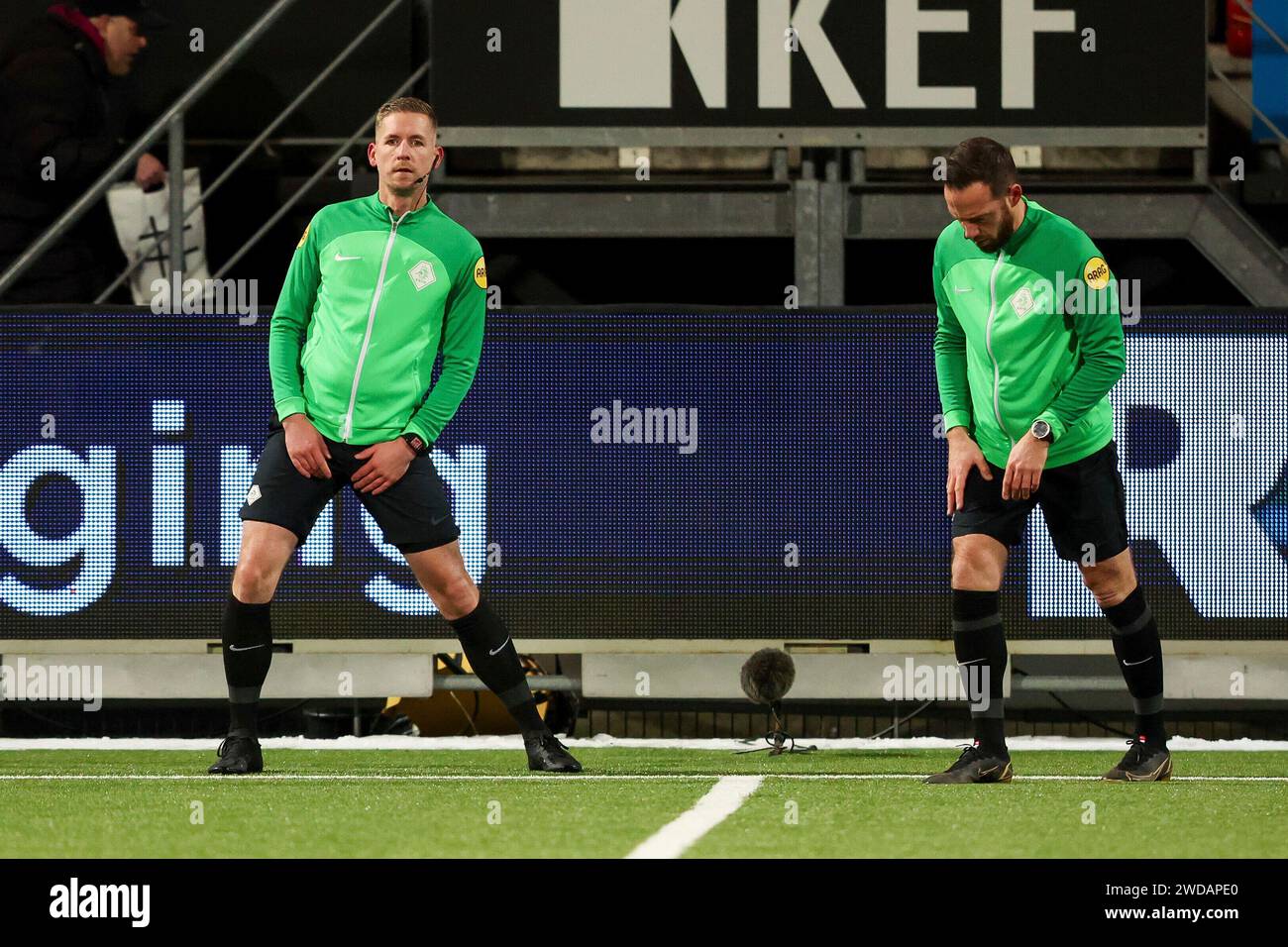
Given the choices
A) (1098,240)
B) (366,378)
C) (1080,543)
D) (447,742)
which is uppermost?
(1098,240)

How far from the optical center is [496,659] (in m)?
7.30

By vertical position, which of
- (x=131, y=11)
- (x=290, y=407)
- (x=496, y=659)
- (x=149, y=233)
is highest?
(x=131, y=11)

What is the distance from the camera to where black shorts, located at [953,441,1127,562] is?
22.2ft

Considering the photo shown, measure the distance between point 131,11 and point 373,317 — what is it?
610 cm

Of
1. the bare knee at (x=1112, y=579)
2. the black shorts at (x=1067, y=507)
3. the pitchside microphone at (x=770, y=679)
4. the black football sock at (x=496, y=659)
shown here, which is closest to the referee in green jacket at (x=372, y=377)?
the black football sock at (x=496, y=659)

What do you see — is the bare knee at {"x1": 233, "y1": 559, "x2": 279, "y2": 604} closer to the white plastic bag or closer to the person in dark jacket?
the white plastic bag

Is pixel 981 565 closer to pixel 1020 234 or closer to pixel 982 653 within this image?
pixel 982 653

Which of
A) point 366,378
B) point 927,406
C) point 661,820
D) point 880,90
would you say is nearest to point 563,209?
point 880,90

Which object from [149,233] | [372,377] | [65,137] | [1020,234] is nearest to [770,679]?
[372,377]

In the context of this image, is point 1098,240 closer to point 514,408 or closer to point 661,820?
point 514,408

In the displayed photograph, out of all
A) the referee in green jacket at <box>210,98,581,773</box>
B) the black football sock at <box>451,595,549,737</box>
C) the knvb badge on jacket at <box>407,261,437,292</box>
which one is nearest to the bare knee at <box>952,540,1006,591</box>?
the black football sock at <box>451,595,549,737</box>

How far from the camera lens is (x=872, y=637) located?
29.5ft

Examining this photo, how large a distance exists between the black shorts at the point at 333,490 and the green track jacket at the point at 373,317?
96 mm

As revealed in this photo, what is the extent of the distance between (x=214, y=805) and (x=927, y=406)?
390 cm
